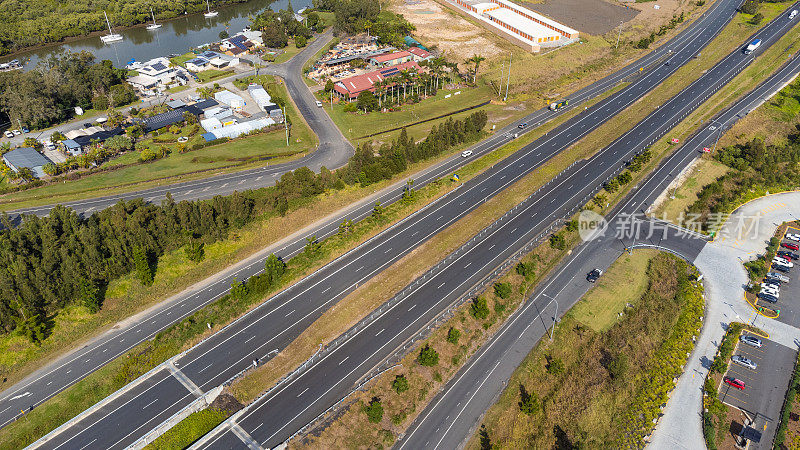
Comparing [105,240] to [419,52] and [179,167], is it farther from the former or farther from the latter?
[419,52]

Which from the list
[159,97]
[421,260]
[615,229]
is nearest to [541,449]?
[421,260]

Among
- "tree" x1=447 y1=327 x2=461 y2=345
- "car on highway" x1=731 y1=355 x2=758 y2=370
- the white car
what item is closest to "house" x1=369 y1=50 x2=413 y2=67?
"tree" x1=447 y1=327 x2=461 y2=345

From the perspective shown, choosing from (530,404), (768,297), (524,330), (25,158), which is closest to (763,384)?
(768,297)

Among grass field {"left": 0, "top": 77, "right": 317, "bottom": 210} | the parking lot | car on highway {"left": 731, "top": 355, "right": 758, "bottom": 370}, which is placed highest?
grass field {"left": 0, "top": 77, "right": 317, "bottom": 210}

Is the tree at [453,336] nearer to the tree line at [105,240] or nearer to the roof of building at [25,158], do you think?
the tree line at [105,240]

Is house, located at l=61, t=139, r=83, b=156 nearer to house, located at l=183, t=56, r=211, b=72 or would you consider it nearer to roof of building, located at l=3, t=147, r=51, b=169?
roof of building, located at l=3, t=147, r=51, b=169

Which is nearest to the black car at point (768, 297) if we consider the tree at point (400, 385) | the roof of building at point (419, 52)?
the tree at point (400, 385)
